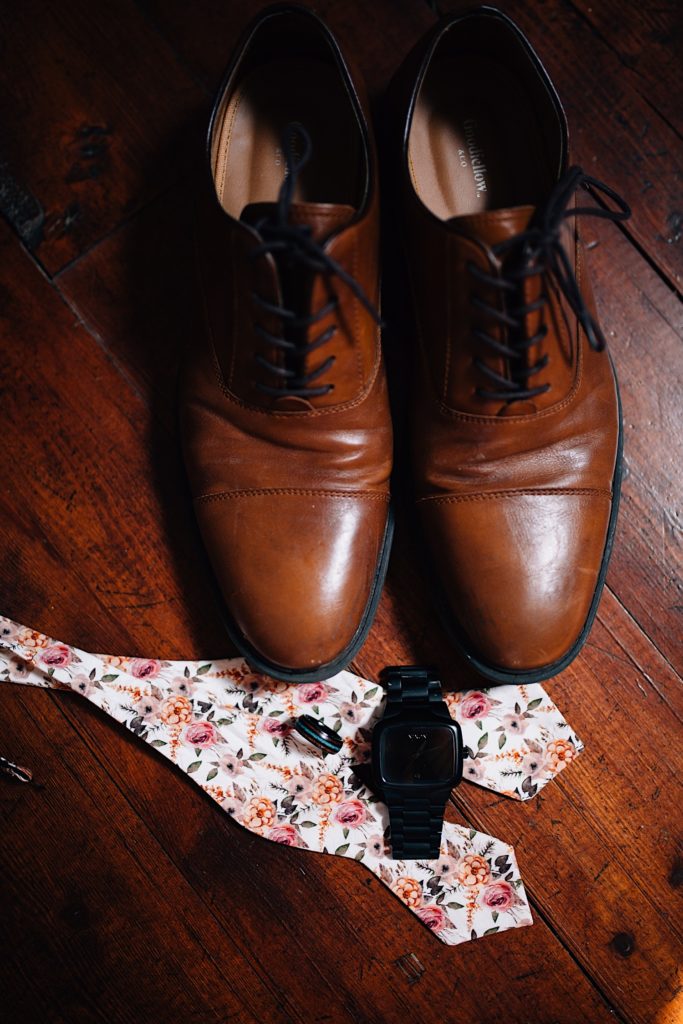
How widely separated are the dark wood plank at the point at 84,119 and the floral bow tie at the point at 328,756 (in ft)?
1.92

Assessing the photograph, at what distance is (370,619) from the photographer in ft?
2.93

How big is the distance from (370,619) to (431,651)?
0.11 metres

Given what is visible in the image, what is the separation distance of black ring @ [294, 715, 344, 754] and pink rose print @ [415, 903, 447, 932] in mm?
231

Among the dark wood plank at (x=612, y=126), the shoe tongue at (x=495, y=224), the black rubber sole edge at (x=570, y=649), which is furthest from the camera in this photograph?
the dark wood plank at (x=612, y=126)

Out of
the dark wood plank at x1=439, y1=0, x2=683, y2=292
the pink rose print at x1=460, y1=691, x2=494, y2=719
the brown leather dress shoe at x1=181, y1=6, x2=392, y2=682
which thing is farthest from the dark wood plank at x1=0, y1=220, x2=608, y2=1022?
the dark wood plank at x1=439, y1=0, x2=683, y2=292

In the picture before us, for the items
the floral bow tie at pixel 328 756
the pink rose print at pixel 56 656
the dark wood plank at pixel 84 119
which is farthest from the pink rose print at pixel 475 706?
the dark wood plank at pixel 84 119

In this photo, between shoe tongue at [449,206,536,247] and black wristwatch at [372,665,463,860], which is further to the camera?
black wristwatch at [372,665,463,860]

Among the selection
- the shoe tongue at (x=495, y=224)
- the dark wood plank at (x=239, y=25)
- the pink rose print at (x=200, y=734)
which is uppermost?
the dark wood plank at (x=239, y=25)

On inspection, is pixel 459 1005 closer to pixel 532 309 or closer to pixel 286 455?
pixel 286 455

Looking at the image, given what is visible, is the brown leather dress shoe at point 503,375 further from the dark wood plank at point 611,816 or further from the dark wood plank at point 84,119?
the dark wood plank at point 84,119

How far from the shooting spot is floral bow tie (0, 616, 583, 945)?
917 mm

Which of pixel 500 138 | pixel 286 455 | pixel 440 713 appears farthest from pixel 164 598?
pixel 500 138

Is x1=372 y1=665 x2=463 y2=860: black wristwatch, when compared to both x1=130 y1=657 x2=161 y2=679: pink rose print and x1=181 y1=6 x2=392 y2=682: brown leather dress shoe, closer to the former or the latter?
x1=181 y1=6 x2=392 y2=682: brown leather dress shoe

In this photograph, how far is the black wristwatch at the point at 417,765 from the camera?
88cm
